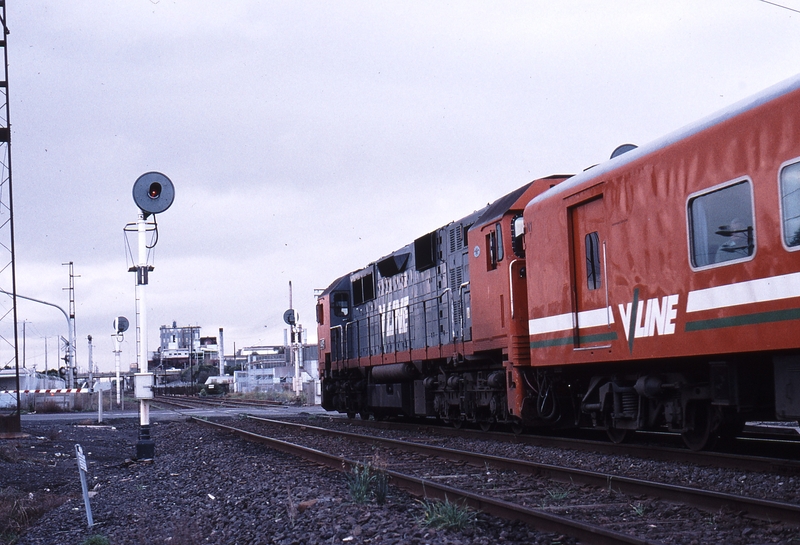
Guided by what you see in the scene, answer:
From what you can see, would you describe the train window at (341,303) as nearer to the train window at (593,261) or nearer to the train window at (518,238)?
the train window at (518,238)

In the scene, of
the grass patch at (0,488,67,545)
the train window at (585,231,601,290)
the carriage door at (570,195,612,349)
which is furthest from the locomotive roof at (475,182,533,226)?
the grass patch at (0,488,67,545)

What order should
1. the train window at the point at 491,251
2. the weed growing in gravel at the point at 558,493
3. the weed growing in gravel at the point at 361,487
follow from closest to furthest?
the weed growing in gravel at the point at 558,493 → the weed growing in gravel at the point at 361,487 → the train window at the point at 491,251

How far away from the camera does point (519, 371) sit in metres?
13.1

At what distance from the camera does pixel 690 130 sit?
8828 mm

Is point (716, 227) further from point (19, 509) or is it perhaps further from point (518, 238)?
point (19, 509)

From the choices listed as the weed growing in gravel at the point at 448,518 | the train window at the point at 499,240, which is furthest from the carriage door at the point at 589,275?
the weed growing in gravel at the point at 448,518

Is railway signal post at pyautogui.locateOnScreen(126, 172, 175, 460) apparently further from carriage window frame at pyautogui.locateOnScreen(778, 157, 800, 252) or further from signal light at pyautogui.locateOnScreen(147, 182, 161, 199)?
carriage window frame at pyautogui.locateOnScreen(778, 157, 800, 252)

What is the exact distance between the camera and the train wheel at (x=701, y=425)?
9.92 metres

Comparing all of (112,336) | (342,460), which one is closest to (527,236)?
(342,460)

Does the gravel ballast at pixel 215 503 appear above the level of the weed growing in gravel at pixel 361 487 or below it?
below

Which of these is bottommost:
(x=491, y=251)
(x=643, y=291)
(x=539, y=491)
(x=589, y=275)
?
(x=539, y=491)

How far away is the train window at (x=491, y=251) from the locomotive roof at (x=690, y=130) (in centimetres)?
252

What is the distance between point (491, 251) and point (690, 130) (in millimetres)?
5942

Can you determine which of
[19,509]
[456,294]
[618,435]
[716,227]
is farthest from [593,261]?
[19,509]
